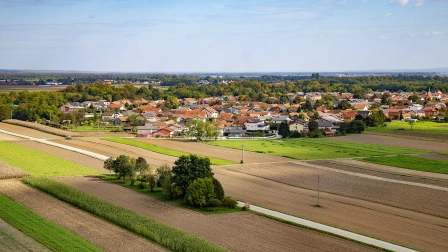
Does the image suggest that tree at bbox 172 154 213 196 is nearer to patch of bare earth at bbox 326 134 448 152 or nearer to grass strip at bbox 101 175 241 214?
grass strip at bbox 101 175 241 214

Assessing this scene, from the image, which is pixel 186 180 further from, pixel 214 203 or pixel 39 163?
pixel 39 163

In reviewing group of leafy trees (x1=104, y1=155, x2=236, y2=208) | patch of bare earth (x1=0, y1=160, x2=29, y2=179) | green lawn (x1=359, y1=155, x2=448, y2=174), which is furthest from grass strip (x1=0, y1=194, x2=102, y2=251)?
green lawn (x1=359, y1=155, x2=448, y2=174)

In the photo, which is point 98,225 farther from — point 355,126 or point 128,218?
point 355,126

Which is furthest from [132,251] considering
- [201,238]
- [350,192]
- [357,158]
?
[357,158]

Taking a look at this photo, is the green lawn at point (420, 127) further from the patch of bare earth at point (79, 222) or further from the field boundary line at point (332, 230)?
the patch of bare earth at point (79, 222)

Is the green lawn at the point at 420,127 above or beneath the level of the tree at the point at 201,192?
beneath

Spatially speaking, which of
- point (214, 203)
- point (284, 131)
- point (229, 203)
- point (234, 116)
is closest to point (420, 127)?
point (284, 131)

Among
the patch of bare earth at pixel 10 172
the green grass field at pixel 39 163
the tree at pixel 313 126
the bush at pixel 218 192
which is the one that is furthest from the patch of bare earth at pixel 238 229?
the tree at pixel 313 126
